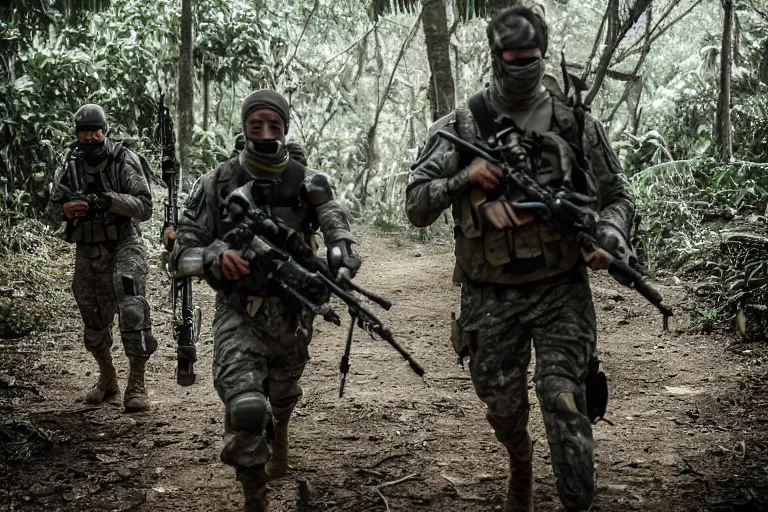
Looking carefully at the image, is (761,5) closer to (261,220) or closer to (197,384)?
(197,384)

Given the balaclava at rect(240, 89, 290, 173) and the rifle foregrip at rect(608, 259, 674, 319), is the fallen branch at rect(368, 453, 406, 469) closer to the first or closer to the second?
the balaclava at rect(240, 89, 290, 173)

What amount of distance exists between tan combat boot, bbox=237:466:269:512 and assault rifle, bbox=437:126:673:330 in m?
1.58

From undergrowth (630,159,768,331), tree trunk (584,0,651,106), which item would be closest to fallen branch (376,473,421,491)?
undergrowth (630,159,768,331)

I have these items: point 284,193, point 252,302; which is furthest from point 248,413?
point 284,193

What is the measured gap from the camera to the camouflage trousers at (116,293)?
5805 millimetres

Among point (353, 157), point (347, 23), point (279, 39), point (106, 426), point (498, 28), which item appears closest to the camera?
point (498, 28)

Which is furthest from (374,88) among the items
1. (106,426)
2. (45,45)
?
(106,426)

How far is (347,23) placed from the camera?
17.9m

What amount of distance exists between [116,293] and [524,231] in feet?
11.5

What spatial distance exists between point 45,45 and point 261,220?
9.89m

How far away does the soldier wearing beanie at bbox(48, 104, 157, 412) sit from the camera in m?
5.79

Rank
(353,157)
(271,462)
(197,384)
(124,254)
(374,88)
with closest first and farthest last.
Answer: (271,462)
(124,254)
(197,384)
(353,157)
(374,88)

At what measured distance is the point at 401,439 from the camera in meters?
4.94

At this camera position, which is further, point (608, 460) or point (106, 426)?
point (106, 426)
